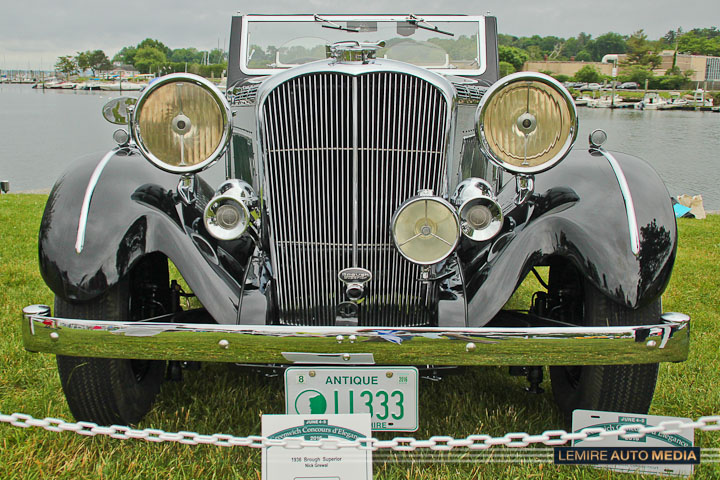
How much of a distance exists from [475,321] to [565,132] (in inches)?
30.5

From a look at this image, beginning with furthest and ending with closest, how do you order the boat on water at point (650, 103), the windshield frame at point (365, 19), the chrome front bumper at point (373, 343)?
the boat on water at point (650, 103) → the windshield frame at point (365, 19) → the chrome front bumper at point (373, 343)

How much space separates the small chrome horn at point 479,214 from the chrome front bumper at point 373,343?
463 millimetres

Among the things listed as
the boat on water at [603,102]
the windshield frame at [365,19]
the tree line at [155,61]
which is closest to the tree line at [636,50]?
A: the boat on water at [603,102]

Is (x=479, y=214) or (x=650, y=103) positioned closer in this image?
(x=479, y=214)

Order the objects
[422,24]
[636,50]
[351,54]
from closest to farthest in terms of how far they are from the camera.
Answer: [351,54] < [422,24] < [636,50]

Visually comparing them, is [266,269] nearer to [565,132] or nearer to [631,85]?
[565,132]

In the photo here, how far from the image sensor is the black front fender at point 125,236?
7.11ft

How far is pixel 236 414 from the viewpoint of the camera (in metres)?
2.76

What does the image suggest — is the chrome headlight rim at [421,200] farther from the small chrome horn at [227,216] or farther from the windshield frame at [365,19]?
the windshield frame at [365,19]

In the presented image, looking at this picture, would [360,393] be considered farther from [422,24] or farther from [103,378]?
[422,24]

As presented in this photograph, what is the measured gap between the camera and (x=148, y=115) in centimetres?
225

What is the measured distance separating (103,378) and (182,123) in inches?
40.6

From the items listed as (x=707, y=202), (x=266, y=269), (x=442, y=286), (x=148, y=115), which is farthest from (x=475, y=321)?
(x=707, y=202)

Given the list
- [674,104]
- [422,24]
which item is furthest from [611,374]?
[674,104]
